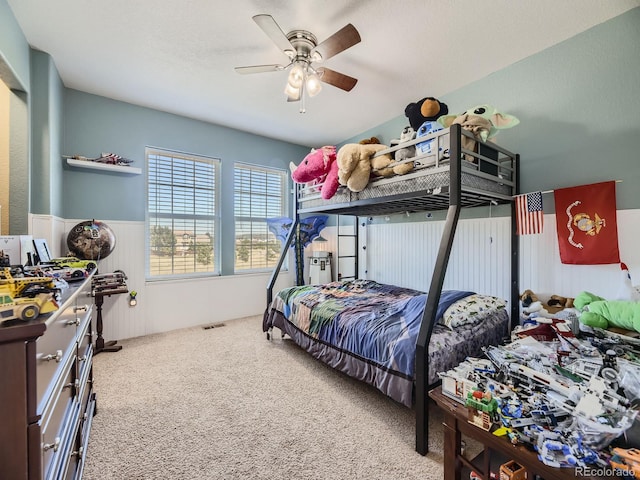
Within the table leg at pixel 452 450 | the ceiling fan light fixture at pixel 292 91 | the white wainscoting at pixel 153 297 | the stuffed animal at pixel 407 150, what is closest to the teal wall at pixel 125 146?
the white wainscoting at pixel 153 297

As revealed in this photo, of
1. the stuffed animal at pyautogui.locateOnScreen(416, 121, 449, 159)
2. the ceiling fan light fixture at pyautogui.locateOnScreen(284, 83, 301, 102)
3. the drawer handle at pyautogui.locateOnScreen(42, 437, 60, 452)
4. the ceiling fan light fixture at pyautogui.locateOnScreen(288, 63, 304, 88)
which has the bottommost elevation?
the drawer handle at pyautogui.locateOnScreen(42, 437, 60, 452)

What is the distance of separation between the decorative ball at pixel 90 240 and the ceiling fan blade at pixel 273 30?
8.40 feet

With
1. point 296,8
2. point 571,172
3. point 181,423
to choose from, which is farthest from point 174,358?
point 571,172

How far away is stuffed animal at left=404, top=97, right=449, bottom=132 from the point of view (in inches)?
87.2

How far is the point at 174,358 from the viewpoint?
2.79 m

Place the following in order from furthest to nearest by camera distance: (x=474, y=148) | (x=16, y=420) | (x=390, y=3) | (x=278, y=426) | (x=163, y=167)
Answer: (x=163, y=167)
(x=474, y=148)
(x=390, y=3)
(x=278, y=426)
(x=16, y=420)

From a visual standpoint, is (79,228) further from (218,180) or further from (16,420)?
(16,420)

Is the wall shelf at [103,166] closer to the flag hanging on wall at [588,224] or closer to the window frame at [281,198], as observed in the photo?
the window frame at [281,198]

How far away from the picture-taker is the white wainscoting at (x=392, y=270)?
2223mm

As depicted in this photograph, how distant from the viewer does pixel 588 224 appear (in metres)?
2.11

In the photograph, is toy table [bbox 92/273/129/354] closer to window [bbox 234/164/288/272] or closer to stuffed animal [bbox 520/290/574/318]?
window [bbox 234/164/288/272]

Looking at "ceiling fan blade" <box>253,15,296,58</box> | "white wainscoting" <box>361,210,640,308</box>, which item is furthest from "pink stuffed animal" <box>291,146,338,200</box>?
"white wainscoting" <box>361,210,640,308</box>

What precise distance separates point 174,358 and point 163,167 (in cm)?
241

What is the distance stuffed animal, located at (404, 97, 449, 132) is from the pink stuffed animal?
0.79m
